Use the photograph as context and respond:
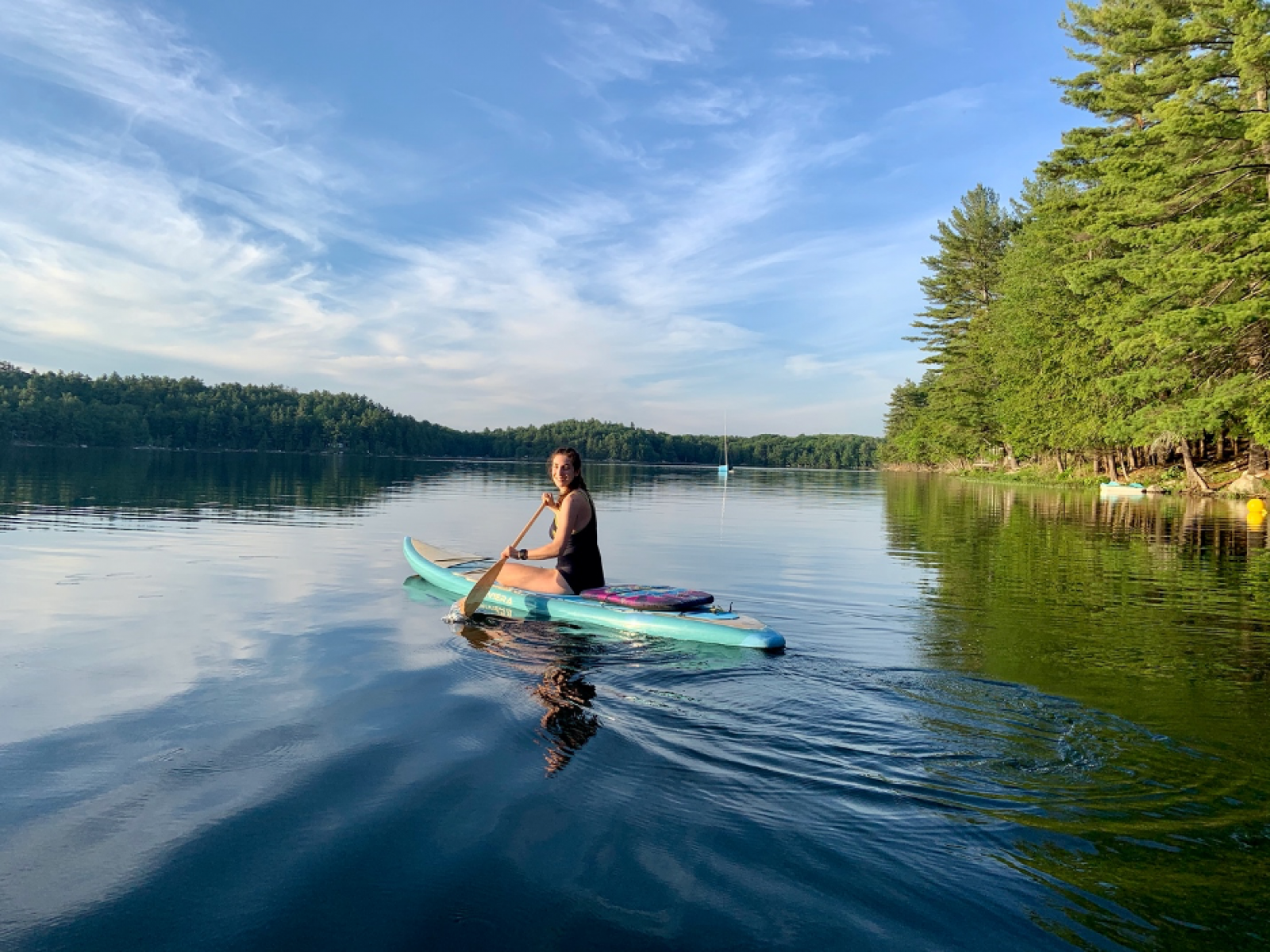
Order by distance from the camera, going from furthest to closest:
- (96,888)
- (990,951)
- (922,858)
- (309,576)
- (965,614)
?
(309,576) → (965,614) → (922,858) → (96,888) → (990,951)

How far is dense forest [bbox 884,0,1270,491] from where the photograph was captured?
22516 mm

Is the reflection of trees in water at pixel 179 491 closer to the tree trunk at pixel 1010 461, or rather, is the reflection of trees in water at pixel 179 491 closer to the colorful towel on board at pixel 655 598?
the colorful towel on board at pixel 655 598

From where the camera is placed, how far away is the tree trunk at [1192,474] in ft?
105

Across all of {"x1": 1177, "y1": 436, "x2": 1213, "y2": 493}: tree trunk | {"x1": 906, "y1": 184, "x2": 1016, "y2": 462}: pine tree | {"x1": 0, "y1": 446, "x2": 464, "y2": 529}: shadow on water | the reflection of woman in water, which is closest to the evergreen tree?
{"x1": 906, "y1": 184, "x2": 1016, "y2": 462}: pine tree

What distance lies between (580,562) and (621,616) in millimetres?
1164

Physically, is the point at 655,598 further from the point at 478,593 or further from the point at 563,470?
the point at 478,593

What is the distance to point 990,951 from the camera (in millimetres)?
2938

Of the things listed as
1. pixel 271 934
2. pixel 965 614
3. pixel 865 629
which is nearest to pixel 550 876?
pixel 271 934

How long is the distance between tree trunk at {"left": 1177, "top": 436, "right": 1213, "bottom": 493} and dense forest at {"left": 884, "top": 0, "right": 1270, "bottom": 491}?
0.39 ft

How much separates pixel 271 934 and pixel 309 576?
9372 mm

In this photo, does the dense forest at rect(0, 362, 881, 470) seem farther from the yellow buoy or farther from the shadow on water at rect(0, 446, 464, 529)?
the yellow buoy

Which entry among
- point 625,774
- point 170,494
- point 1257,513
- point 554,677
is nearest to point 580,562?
point 554,677

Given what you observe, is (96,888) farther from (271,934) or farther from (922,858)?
(922,858)

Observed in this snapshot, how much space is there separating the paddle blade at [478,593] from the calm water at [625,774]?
355 millimetres
